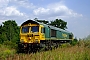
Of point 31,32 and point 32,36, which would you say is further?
point 31,32

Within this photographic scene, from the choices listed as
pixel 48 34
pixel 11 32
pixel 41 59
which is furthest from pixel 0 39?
pixel 41 59

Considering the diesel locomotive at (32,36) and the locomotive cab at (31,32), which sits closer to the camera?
the diesel locomotive at (32,36)

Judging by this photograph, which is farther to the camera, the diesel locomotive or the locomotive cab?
the locomotive cab

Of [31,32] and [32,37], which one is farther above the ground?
[31,32]

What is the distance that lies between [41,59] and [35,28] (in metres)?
12.6

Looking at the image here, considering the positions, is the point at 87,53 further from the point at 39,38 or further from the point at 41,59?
the point at 39,38

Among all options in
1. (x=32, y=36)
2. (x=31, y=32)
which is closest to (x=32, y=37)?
(x=32, y=36)

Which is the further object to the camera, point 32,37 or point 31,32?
point 31,32

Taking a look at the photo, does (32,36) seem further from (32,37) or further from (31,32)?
(31,32)

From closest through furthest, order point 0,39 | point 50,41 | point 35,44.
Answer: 1. point 35,44
2. point 50,41
3. point 0,39

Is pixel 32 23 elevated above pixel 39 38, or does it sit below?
above

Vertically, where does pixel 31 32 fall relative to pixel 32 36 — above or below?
above

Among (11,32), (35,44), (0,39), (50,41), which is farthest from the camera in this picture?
(11,32)

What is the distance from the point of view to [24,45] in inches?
770
